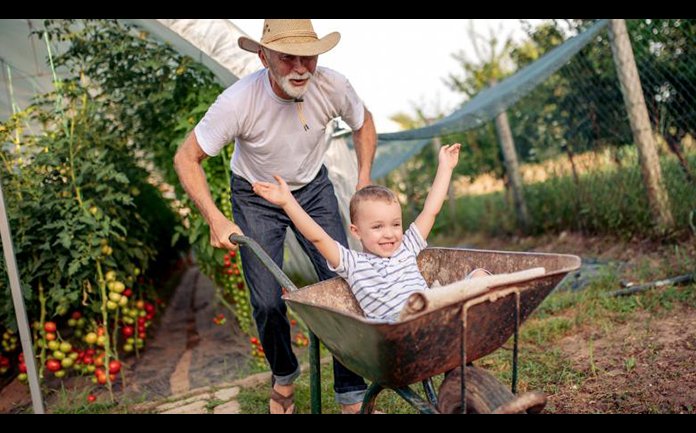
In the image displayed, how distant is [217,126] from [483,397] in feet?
4.84

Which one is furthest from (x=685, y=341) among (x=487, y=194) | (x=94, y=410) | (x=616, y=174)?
(x=487, y=194)

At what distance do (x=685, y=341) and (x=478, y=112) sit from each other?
2322 mm

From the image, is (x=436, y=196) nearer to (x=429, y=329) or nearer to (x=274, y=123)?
(x=274, y=123)

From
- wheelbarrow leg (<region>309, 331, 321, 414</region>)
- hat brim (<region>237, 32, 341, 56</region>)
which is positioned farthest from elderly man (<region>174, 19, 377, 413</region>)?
wheelbarrow leg (<region>309, 331, 321, 414</region>)

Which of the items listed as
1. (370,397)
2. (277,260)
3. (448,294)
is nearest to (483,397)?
(448,294)

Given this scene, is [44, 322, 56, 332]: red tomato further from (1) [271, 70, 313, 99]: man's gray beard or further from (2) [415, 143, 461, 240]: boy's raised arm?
(2) [415, 143, 461, 240]: boy's raised arm

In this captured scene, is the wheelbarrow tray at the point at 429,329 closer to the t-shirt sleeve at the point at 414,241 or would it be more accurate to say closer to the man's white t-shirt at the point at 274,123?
the t-shirt sleeve at the point at 414,241

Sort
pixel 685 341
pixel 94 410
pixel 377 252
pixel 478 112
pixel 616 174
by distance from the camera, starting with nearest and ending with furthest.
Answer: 1. pixel 377 252
2. pixel 685 341
3. pixel 94 410
4. pixel 478 112
5. pixel 616 174

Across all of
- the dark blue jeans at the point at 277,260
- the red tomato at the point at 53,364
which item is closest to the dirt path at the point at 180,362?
the red tomato at the point at 53,364

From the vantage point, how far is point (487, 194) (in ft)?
27.7

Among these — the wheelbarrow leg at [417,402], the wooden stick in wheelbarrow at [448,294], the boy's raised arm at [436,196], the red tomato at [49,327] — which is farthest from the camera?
the red tomato at [49,327]

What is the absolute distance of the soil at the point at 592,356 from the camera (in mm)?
2824

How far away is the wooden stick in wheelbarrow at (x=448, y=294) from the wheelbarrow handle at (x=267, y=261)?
57cm
